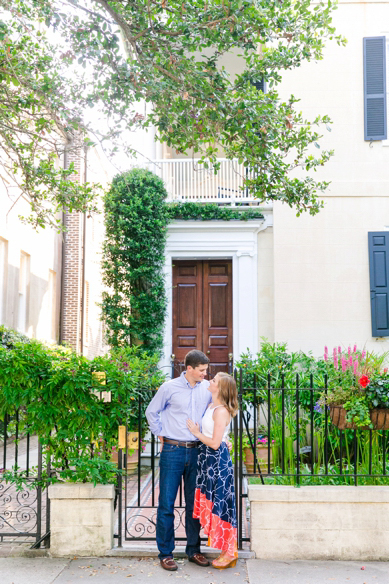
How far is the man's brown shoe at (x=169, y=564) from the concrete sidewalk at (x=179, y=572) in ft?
0.13

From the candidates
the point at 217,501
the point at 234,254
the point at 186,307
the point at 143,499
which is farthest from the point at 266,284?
the point at 217,501

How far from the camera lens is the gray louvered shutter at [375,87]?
1069cm

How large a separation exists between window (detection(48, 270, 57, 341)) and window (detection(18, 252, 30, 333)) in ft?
5.57

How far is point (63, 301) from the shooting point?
16750mm

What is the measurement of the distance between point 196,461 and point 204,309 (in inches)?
268

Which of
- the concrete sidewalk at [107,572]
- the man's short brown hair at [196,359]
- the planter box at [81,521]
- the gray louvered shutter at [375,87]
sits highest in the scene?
the gray louvered shutter at [375,87]

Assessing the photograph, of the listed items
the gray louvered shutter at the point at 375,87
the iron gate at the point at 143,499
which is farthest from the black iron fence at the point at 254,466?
the gray louvered shutter at the point at 375,87

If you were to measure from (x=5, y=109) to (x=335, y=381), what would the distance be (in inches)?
211

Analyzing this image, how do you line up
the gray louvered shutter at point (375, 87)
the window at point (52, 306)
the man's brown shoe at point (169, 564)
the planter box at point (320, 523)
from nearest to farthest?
the man's brown shoe at point (169, 564) → the planter box at point (320, 523) → the gray louvered shutter at point (375, 87) → the window at point (52, 306)

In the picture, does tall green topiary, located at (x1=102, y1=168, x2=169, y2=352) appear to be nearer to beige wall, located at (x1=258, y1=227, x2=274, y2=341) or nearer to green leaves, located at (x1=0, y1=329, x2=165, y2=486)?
beige wall, located at (x1=258, y1=227, x2=274, y2=341)

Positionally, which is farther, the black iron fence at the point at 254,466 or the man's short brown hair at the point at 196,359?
the black iron fence at the point at 254,466

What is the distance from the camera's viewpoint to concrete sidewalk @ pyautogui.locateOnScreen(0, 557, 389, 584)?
14.9ft

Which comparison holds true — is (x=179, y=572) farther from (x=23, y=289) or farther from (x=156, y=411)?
(x=23, y=289)

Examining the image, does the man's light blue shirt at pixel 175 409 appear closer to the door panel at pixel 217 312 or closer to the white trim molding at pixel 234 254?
the white trim molding at pixel 234 254
